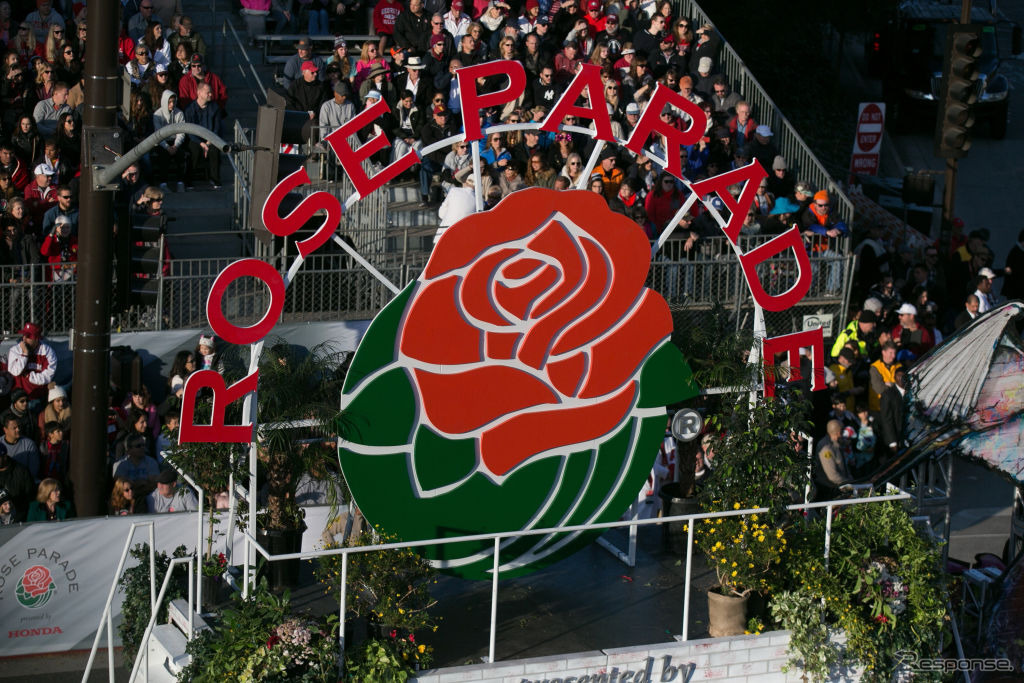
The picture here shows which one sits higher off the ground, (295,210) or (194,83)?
(194,83)

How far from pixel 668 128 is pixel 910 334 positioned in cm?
779

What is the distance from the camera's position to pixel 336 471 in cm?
1358

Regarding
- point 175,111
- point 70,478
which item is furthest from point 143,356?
point 175,111

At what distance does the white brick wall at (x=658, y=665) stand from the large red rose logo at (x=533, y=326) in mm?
1975

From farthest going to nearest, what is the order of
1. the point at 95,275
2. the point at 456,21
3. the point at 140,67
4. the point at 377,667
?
the point at 456,21 → the point at 140,67 → the point at 95,275 → the point at 377,667

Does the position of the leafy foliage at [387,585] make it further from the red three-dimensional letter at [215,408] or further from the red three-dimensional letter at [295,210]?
the red three-dimensional letter at [295,210]

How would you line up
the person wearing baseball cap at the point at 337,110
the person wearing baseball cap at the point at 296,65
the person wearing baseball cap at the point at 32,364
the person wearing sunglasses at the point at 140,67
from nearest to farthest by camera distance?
the person wearing baseball cap at the point at 32,364
the person wearing baseball cap at the point at 337,110
the person wearing sunglasses at the point at 140,67
the person wearing baseball cap at the point at 296,65

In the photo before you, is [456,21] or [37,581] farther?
[456,21]

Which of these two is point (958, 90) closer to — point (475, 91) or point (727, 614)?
point (475, 91)

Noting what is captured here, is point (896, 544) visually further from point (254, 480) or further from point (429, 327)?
point (254, 480)

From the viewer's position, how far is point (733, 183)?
1416 cm

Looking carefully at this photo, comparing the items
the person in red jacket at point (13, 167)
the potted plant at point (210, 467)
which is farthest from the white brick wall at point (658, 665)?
the person in red jacket at point (13, 167)

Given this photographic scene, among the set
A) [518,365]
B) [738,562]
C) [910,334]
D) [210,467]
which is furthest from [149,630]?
[910,334]

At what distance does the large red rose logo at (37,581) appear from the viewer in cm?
1498
